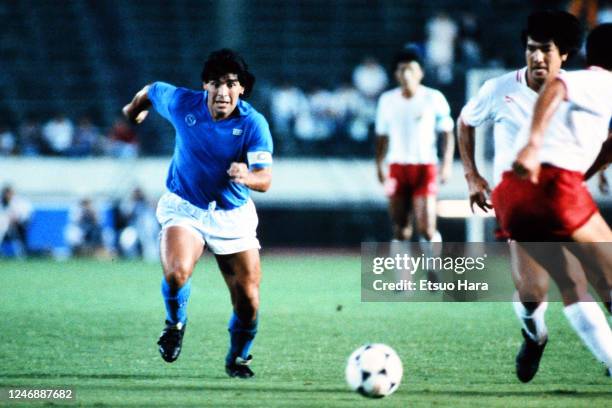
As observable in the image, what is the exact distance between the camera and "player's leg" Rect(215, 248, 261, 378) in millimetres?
7664

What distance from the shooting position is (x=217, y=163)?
773cm

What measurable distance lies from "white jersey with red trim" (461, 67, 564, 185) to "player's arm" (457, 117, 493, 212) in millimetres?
360

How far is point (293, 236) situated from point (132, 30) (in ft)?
21.9

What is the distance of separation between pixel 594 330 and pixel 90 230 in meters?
16.6

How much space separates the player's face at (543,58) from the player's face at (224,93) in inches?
77.5

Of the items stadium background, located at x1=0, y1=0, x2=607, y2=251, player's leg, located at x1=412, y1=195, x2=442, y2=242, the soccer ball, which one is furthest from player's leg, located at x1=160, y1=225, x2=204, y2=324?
stadium background, located at x1=0, y1=0, x2=607, y2=251

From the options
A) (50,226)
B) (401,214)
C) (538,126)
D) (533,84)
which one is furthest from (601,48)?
(50,226)

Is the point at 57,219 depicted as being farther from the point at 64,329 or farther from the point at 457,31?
the point at 64,329

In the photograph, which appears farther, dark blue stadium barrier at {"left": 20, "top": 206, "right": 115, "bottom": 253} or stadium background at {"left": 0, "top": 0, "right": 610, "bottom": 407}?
dark blue stadium barrier at {"left": 20, "top": 206, "right": 115, "bottom": 253}

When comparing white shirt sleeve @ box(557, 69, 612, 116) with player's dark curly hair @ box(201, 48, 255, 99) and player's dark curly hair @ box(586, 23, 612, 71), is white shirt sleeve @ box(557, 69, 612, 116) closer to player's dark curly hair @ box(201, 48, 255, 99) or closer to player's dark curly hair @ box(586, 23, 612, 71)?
player's dark curly hair @ box(586, 23, 612, 71)

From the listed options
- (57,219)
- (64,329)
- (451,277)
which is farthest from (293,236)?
(64,329)

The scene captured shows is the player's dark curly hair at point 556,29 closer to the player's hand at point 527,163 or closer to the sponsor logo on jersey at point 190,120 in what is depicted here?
the player's hand at point 527,163

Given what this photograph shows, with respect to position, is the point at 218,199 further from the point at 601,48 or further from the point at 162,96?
the point at 601,48

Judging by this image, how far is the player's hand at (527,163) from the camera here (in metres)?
5.80
